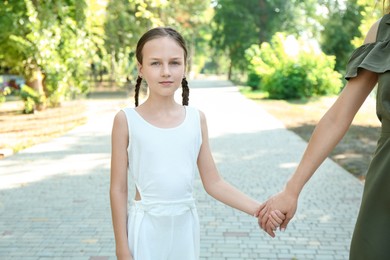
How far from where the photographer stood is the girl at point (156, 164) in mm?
2217

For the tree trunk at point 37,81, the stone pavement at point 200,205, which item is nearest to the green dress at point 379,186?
the stone pavement at point 200,205

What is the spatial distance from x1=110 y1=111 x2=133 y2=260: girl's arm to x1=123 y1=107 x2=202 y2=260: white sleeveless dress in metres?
0.03

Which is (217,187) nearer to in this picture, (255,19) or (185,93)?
(185,93)

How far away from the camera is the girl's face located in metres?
2.22

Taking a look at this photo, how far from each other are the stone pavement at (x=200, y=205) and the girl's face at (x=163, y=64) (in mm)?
2907

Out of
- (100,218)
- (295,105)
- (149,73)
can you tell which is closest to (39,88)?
(295,105)

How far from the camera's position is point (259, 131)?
47.2ft

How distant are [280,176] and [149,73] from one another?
6.58 meters

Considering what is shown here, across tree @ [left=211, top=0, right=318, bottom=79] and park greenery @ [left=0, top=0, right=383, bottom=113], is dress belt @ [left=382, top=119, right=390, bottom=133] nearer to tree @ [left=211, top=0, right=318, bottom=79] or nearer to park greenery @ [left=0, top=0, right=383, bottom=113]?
park greenery @ [left=0, top=0, right=383, bottom=113]

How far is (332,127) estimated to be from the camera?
2129 mm

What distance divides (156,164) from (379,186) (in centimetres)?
91

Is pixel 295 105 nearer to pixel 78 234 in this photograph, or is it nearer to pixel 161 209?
pixel 78 234

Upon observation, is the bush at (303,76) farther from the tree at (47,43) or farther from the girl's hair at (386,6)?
the girl's hair at (386,6)

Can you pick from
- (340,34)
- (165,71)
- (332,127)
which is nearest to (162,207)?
(165,71)
